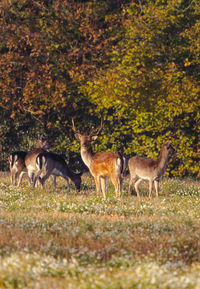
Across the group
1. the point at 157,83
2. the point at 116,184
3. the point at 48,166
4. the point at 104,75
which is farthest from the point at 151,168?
the point at 104,75

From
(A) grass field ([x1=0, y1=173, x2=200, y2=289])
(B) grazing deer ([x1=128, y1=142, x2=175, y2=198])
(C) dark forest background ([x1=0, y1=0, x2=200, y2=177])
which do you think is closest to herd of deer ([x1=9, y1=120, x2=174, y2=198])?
(B) grazing deer ([x1=128, y1=142, x2=175, y2=198])

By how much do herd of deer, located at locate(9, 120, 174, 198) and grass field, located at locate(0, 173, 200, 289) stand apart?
4.77 feet

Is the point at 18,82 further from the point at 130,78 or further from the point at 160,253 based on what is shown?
the point at 160,253

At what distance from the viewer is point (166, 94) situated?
68.6 feet

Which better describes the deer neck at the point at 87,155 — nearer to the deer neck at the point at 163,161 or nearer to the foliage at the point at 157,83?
the deer neck at the point at 163,161

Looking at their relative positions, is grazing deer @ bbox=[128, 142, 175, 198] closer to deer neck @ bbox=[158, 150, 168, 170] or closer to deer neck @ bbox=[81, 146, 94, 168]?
deer neck @ bbox=[158, 150, 168, 170]

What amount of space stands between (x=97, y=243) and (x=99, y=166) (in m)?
7.50

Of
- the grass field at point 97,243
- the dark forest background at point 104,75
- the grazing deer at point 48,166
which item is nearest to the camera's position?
the grass field at point 97,243

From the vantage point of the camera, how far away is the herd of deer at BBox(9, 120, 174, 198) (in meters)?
15.8

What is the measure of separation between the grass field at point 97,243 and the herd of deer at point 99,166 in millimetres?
1453

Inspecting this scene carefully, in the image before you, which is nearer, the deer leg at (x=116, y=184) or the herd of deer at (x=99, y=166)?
the deer leg at (x=116, y=184)

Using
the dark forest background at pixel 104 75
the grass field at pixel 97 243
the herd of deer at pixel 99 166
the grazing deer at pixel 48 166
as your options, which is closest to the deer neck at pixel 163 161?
the herd of deer at pixel 99 166

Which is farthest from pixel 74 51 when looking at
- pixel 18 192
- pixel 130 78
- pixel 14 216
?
pixel 14 216

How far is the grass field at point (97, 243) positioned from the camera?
610 cm
